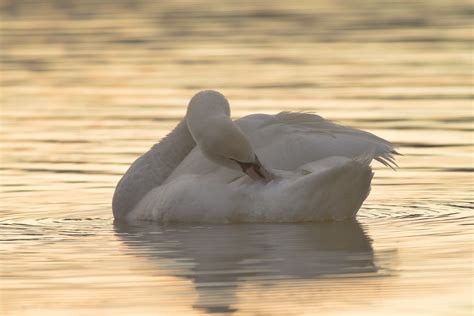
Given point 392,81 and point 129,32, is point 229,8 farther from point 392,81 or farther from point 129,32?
point 392,81

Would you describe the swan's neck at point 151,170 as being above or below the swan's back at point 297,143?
below

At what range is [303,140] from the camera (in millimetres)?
11633

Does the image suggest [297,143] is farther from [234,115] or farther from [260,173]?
[234,115]

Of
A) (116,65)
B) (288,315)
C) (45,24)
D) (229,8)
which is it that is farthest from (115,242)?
(229,8)

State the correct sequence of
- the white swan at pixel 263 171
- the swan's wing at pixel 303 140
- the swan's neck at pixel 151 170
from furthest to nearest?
1. the swan's neck at pixel 151 170
2. the swan's wing at pixel 303 140
3. the white swan at pixel 263 171

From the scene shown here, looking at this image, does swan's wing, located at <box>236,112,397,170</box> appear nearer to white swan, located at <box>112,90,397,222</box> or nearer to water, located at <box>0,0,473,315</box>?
white swan, located at <box>112,90,397,222</box>

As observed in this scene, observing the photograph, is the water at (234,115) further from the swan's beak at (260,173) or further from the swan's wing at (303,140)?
the swan's wing at (303,140)

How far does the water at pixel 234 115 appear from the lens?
9.03 m

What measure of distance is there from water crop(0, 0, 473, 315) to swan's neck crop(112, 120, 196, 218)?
282mm

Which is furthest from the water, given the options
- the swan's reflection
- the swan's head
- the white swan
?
the swan's head

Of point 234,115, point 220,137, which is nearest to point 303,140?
point 220,137

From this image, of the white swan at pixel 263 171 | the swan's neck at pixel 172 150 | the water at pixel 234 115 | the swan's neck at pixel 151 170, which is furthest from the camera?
the swan's neck at pixel 172 150

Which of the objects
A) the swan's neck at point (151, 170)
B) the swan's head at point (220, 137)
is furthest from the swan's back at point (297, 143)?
the swan's neck at point (151, 170)

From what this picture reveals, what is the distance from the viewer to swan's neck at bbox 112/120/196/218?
40.0 feet
